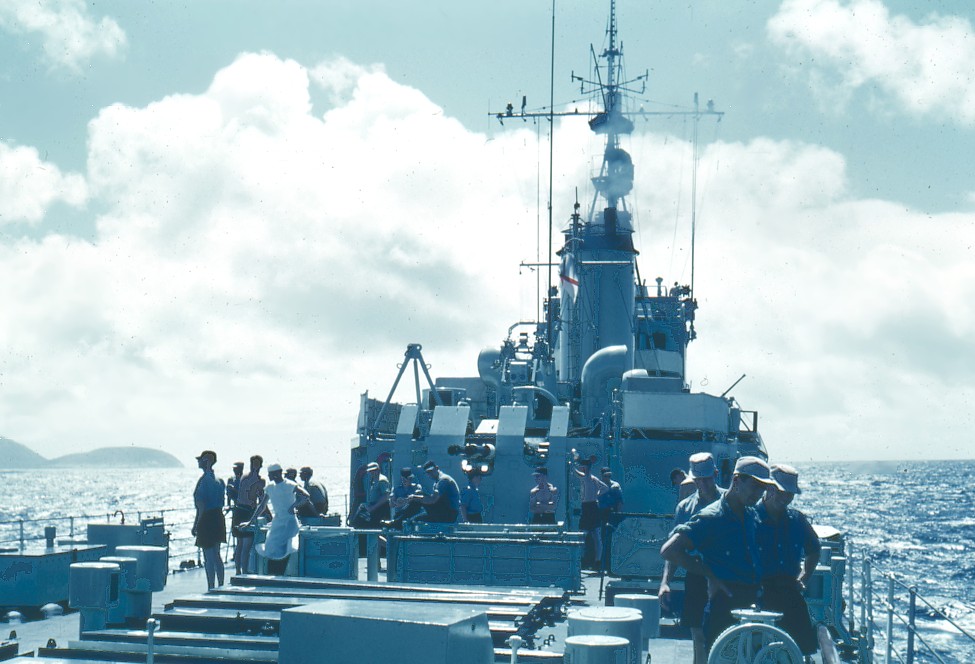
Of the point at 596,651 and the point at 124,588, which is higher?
the point at 596,651

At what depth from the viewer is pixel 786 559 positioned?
504 cm

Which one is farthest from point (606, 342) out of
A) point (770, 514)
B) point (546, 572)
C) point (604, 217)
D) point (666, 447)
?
point (770, 514)

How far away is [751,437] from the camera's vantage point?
60.3 ft

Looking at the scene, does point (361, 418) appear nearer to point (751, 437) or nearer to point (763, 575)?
point (751, 437)

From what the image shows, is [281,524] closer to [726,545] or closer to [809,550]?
[726,545]

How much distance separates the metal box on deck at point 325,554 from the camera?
9312 millimetres

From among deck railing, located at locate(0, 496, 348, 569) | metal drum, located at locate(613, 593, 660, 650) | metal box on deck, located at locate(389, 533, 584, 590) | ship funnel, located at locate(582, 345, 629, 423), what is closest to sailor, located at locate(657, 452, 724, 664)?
metal drum, located at locate(613, 593, 660, 650)

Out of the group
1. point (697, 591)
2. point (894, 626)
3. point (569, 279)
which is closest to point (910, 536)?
point (894, 626)

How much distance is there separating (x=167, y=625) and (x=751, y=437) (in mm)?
13705

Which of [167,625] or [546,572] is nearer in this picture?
[167,625]

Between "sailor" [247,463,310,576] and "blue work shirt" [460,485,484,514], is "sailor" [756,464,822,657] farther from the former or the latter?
"blue work shirt" [460,485,484,514]

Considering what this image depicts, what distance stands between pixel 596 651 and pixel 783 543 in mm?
1413

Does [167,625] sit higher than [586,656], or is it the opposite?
[586,656]

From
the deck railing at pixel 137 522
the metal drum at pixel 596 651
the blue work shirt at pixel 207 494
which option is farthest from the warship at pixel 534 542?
the deck railing at pixel 137 522
